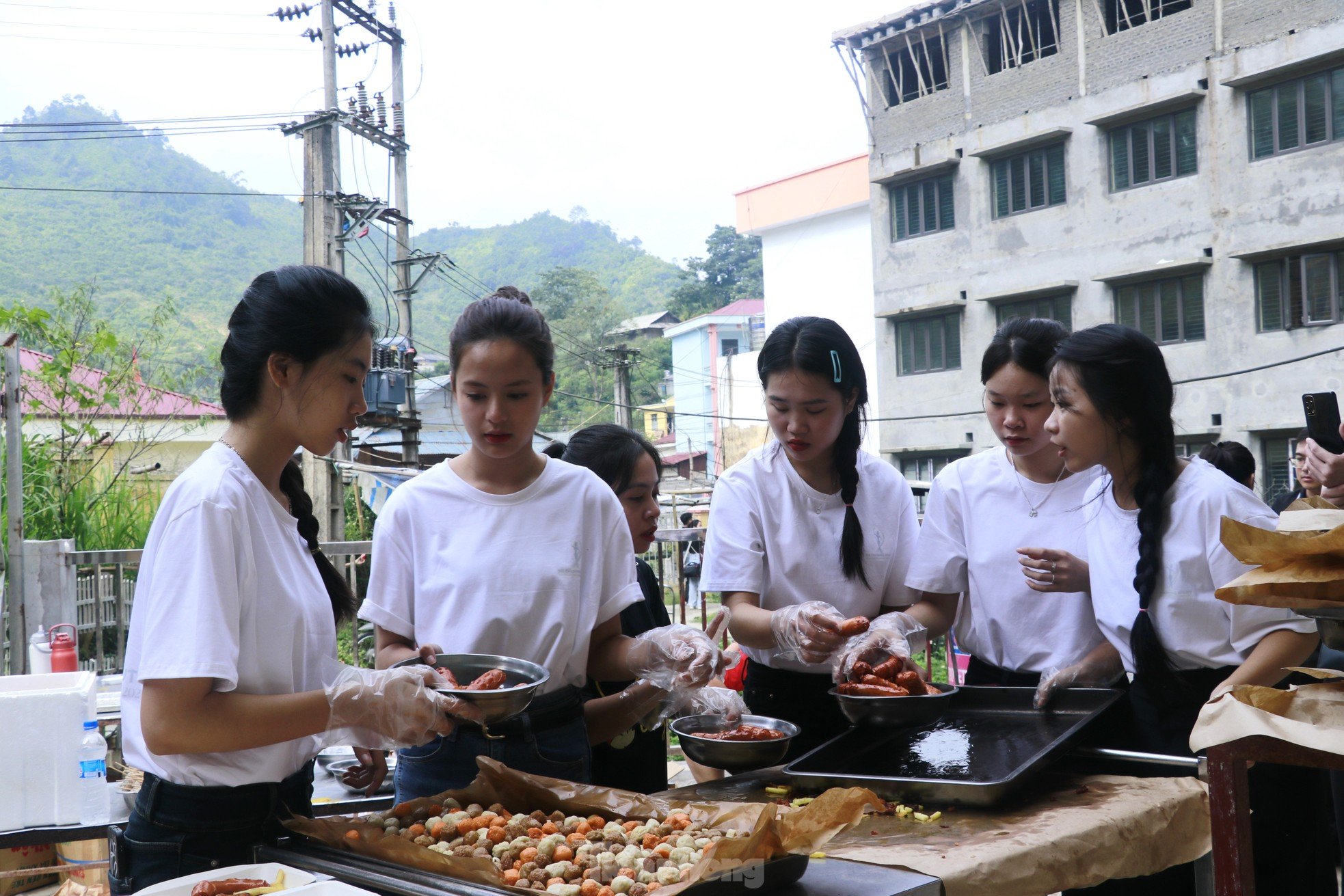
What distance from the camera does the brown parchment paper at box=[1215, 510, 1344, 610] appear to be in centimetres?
147

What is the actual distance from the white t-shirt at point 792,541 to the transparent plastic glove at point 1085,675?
1.61 ft

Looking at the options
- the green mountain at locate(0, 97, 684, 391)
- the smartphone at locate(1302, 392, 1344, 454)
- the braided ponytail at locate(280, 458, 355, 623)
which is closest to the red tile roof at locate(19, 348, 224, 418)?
the green mountain at locate(0, 97, 684, 391)

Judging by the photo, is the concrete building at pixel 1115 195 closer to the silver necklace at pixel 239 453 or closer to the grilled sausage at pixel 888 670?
the grilled sausage at pixel 888 670

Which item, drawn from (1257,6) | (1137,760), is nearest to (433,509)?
(1137,760)

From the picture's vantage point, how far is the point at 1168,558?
2268 millimetres

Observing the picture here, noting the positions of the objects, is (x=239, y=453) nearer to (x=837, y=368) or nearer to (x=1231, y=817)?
(x=837, y=368)

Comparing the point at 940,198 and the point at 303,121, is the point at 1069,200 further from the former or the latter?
the point at 303,121

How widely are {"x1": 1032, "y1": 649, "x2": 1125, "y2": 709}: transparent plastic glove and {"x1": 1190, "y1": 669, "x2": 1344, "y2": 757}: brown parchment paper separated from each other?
83 cm

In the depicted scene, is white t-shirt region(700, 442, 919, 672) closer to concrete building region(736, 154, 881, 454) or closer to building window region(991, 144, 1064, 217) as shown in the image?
building window region(991, 144, 1064, 217)

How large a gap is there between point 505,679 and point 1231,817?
1266 millimetres

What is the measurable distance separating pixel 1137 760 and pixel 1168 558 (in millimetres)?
460

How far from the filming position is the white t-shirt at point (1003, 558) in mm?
2611

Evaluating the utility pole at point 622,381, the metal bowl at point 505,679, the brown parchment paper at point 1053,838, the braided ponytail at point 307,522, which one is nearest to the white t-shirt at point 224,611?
the braided ponytail at point 307,522

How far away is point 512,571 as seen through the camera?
216 centimetres
